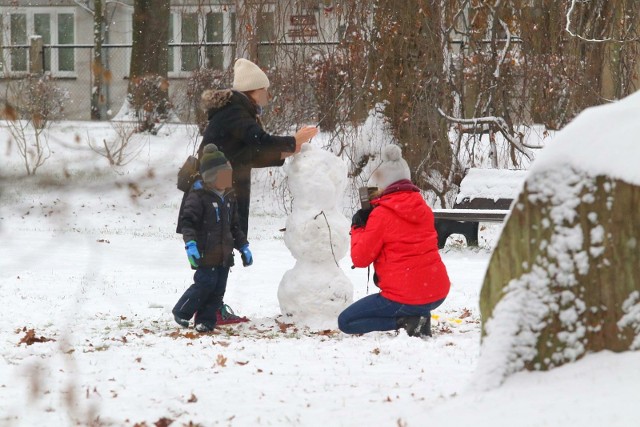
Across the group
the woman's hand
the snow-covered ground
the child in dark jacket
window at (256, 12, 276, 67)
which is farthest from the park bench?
the child in dark jacket

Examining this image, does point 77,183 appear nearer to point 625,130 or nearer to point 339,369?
point 625,130

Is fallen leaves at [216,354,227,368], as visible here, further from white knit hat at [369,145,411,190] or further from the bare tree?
the bare tree

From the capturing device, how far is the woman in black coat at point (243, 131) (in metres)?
7.19

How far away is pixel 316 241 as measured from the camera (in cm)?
718

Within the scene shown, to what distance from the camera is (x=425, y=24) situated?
Result: 1312 centimetres

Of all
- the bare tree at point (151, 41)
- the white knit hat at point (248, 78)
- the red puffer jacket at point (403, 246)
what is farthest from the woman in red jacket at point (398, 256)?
the bare tree at point (151, 41)

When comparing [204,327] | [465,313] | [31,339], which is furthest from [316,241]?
[31,339]

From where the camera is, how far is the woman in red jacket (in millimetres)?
6246

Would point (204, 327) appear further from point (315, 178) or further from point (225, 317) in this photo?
point (315, 178)

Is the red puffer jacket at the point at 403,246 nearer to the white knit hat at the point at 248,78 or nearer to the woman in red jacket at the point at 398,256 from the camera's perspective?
the woman in red jacket at the point at 398,256

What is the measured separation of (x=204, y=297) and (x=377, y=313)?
1.31 meters

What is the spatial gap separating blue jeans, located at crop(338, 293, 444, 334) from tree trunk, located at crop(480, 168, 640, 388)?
7.04 feet

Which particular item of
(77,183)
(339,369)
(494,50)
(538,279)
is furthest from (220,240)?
(494,50)

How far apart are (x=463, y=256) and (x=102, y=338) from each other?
5.24m
